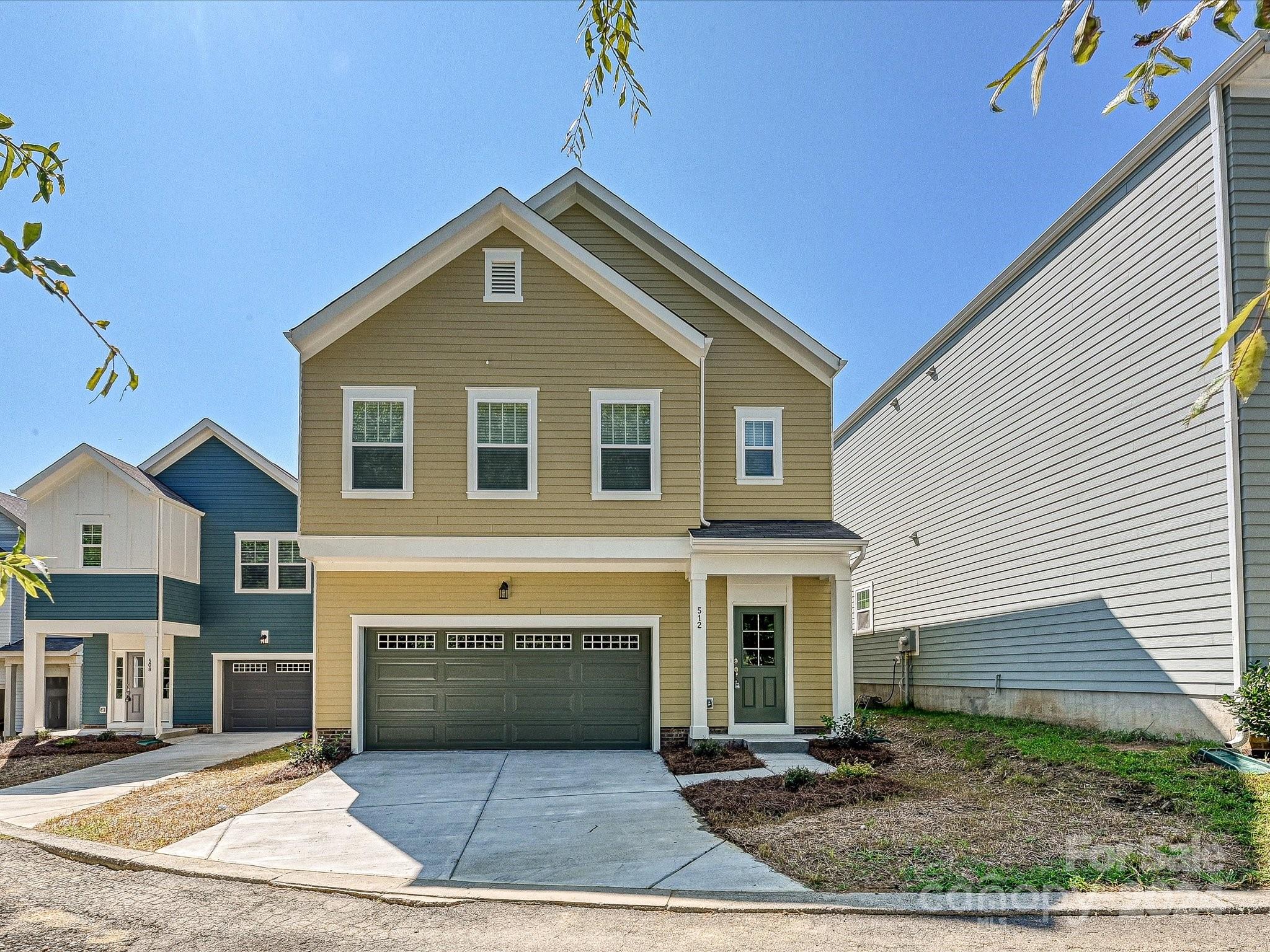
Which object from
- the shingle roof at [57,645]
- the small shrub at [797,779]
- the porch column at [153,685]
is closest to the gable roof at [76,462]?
the porch column at [153,685]

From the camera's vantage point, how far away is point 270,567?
75.8 ft

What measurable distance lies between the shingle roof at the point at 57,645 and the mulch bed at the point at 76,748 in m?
3.77

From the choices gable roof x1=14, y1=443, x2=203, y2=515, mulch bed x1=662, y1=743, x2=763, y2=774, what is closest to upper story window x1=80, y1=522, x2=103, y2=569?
gable roof x1=14, y1=443, x2=203, y2=515

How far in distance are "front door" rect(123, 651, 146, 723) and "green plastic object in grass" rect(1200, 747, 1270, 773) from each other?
21973mm

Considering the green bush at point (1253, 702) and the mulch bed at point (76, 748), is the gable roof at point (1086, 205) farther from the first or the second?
the mulch bed at point (76, 748)

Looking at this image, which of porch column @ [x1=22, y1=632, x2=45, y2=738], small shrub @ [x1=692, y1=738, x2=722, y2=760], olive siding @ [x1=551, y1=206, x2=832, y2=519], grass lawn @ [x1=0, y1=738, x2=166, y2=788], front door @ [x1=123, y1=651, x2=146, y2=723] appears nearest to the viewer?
small shrub @ [x1=692, y1=738, x2=722, y2=760]

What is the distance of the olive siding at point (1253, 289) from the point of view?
1114cm

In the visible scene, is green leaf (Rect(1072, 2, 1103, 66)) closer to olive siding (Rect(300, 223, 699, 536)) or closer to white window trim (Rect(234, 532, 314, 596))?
olive siding (Rect(300, 223, 699, 536))

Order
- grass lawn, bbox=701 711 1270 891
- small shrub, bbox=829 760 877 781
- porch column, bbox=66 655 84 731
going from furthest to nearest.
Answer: porch column, bbox=66 655 84 731 < small shrub, bbox=829 760 877 781 < grass lawn, bbox=701 711 1270 891

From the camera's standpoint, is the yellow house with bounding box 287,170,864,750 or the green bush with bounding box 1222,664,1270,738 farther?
the yellow house with bounding box 287,170,864,750

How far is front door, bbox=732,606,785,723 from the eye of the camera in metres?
15.5

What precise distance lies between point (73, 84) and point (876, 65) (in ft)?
13.6

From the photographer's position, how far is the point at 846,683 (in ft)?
49.2

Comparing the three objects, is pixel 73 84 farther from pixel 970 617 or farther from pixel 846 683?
pixel 970 617
